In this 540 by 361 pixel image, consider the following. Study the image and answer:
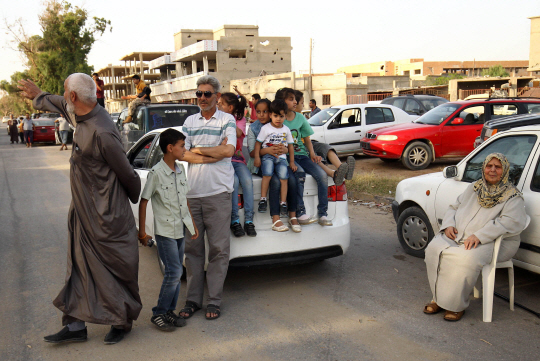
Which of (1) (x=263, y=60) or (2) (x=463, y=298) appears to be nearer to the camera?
(2) (x=463, y=298)

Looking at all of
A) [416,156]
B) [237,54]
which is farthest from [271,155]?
[237,54]

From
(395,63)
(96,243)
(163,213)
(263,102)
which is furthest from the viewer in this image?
(395,63)

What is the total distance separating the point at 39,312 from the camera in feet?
14.5

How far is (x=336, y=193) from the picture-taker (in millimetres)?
5082

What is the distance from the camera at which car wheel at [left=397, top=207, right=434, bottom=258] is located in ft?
18.8

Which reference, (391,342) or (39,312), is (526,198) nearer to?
(391,342)

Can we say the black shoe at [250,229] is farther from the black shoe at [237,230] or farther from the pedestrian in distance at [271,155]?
the pedestrian in distance at [271,155]

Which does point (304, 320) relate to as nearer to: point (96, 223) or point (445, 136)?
point (96, 223)

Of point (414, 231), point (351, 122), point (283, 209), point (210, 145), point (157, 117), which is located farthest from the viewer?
point (351, 122)

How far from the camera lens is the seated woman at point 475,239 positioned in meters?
4.11

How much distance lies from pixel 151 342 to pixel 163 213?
3.35 ft

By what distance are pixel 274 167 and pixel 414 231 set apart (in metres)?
2.13

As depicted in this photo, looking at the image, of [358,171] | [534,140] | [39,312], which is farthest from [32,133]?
[534,140]

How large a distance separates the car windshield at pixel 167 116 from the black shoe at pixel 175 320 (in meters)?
7.86
